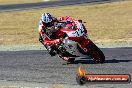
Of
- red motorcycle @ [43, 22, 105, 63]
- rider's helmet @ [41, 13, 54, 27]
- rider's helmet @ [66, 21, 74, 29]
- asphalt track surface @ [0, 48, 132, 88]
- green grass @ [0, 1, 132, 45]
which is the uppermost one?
rider's helmet @ [41, 13, 54, 27]

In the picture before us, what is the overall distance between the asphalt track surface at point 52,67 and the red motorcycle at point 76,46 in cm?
28

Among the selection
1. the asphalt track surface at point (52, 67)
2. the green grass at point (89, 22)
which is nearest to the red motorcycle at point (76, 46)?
the asphalt track surface at point (52, 67)

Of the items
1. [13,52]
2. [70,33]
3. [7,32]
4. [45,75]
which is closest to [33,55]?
[13,52]

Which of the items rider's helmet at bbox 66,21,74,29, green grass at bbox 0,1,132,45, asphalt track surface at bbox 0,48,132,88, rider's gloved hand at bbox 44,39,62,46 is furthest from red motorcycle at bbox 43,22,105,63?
Answer: green grass at bbox 0,1,132,45

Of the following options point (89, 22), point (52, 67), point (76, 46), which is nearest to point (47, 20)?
point (76, 46)

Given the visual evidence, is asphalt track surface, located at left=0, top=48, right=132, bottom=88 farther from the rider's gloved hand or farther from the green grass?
the green grass

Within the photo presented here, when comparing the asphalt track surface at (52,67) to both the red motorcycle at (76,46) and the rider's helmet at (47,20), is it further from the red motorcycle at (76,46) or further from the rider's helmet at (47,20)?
the rider's helmet at (47,20)

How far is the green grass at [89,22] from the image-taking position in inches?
927

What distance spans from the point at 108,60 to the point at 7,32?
48.1 ft

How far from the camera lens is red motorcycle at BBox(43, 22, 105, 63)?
1373 centimetres

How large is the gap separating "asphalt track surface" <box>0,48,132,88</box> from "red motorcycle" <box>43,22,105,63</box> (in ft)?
0.92

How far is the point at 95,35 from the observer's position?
24.1m

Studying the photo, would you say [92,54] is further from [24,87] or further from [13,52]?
[13,52]

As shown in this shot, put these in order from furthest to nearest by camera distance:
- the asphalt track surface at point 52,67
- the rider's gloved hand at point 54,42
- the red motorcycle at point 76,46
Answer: the rider's gloved hand at point 54,42
the red motorcycle at point 76,46
the asphalt track surface at point 52,67
